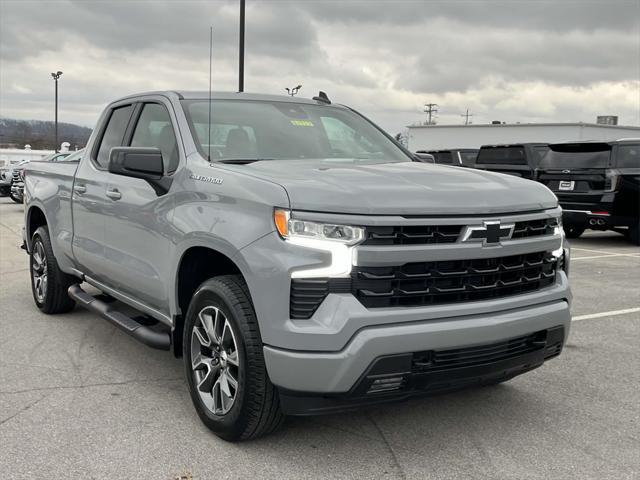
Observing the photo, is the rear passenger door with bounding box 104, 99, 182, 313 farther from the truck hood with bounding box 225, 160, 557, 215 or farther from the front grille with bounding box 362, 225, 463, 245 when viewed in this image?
the front grille with bounding box 362, 225, 463, 245

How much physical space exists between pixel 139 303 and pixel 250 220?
1.64 m

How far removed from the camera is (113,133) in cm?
512

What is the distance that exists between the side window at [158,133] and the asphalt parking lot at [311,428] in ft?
4.93

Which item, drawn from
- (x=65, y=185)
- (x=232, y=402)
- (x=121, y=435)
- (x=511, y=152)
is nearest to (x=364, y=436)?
(x=232, y=402)

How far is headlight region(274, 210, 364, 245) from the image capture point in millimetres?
2881

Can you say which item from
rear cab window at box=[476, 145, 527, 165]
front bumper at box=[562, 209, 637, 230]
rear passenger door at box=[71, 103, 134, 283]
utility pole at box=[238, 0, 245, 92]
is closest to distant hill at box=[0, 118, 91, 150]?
utility pole at box=[238, 0, 245, 92]

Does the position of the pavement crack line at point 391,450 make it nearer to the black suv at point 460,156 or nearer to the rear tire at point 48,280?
the rear tire at point 48,280

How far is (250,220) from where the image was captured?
123 inches

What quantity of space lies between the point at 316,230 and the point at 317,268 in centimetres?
18

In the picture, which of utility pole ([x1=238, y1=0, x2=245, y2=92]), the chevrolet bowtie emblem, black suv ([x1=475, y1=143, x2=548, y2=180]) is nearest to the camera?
the chevrolet bowtie emblem

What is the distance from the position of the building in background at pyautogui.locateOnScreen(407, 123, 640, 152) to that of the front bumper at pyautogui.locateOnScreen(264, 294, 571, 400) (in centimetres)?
3315

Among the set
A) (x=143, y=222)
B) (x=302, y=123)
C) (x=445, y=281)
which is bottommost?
(x=445, y=281)

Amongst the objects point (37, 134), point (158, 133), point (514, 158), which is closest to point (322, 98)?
point (158, 133)

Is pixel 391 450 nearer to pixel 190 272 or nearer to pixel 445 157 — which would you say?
pixel 190 272
